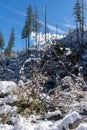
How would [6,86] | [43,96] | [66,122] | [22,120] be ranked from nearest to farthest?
[66,122] → [22,120] → [43,96] → [6,86]

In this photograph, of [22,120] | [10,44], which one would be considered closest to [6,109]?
[22,120]

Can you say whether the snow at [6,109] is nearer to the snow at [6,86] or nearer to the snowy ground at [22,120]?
the snowy ground at [22,120]

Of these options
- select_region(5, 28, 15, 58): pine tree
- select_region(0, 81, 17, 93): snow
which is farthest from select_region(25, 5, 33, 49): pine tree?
select_region(0, 81, 17, 93): snow

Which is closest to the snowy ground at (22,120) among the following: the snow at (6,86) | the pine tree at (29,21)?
the snow at (6,86)

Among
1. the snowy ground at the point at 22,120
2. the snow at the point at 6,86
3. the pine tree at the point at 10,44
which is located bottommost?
the snowy ground at the point at 22,120

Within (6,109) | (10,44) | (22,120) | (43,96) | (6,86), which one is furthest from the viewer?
(10,44)

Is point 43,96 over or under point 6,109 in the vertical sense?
over

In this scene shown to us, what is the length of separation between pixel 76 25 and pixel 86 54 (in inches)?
866

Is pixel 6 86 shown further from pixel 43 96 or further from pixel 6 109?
pixel 6 109

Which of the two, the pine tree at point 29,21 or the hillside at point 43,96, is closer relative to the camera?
the hillside at point 43,96

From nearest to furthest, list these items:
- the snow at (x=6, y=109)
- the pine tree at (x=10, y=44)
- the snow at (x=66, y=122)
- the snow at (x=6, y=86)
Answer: the snow at (x=66, y=122) → the snow at (x=6, y=109) → the snow at (x=6, y=86) → the pine tree at (x=10, y=44)

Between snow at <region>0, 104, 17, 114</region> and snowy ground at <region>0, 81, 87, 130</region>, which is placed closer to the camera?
snowy ground at <region>0, 81, 87, 130</region>

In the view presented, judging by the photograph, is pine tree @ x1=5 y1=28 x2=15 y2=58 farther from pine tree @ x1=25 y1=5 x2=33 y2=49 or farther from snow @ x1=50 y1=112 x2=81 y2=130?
snow @ x1=50 y1=112 x2=81 y2=130

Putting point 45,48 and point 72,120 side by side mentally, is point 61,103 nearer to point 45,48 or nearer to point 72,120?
point 45,48
